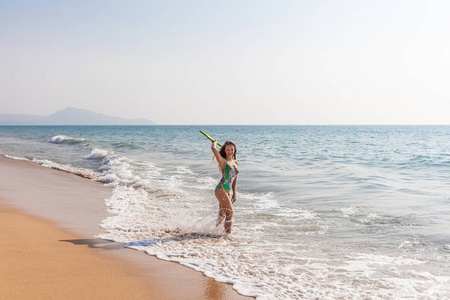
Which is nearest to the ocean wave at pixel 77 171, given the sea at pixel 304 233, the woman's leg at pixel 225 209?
the sea at pixel 304 233

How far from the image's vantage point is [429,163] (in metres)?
19.6

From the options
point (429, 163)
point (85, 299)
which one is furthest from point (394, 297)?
point (429, 163)

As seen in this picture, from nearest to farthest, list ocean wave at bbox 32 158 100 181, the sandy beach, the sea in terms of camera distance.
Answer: the sandy beach
the sea
ocean wave at bbox 32 158 100 181

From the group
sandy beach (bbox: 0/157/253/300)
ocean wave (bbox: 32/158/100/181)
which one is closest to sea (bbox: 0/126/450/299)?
sandy beach (bbox: 0/157/253/300)

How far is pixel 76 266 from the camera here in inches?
189

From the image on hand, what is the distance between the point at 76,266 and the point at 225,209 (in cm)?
292

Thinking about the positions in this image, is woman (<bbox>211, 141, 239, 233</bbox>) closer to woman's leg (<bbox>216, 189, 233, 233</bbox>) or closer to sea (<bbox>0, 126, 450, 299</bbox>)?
woman's leg (<bbox>216, 189, 233, 233</bbox>)

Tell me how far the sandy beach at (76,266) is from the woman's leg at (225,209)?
1821 mm

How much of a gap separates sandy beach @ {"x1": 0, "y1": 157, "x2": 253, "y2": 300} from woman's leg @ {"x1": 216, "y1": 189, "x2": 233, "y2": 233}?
1.82m

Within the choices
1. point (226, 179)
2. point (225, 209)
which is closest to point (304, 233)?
point (225, 209)

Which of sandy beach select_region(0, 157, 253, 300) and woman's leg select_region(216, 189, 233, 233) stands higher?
woman's leg select_region(216, 189, 233, 233)

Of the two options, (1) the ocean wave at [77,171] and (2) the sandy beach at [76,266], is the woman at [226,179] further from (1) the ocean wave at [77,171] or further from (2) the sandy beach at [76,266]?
(1) the ocean wave at [77,171]

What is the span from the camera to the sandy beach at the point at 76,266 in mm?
4137

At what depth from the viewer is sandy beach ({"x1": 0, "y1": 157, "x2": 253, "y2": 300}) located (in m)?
4.14
